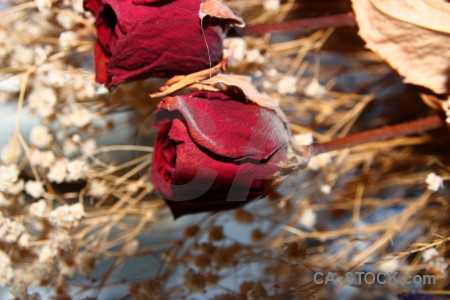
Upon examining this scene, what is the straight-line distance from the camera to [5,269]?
1.07ft

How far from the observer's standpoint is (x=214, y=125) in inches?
9.0

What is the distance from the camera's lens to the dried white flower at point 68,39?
35cm

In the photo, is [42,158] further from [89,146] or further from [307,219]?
[307,219]

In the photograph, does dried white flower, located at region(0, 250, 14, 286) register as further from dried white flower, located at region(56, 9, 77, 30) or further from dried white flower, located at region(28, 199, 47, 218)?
dried white flower, located at region(56, 9, 77, 30)

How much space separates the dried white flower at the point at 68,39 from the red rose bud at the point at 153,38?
8cm

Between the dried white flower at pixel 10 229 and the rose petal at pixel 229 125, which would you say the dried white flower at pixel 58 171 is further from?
the rose petal at pixel 229 125

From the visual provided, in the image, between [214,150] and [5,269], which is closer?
[214,150]

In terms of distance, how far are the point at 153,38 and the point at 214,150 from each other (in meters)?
0.08

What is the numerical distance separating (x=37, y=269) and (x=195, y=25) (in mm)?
234

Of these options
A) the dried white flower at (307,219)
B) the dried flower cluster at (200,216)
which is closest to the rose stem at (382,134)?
the dried flower cluster at (200,216)

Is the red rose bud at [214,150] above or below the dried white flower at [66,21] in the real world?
below

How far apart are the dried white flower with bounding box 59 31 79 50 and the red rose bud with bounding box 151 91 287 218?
0.44ft

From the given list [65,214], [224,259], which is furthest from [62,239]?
[224,259]

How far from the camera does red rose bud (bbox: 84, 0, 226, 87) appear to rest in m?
0.24
